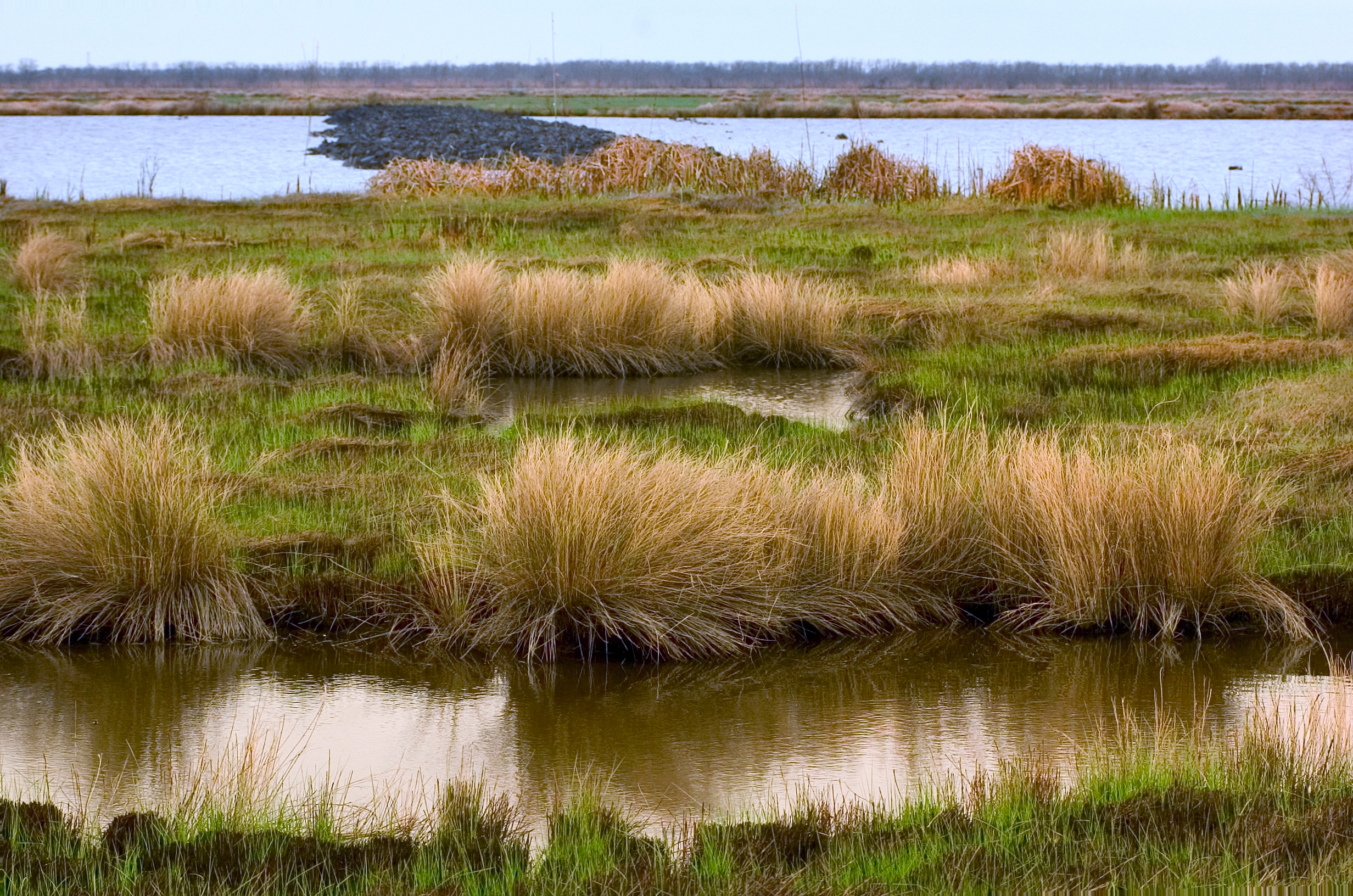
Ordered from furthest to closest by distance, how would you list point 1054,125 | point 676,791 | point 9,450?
point 1054,125, point 9,450, point 676,791

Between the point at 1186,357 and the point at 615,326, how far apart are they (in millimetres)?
4743

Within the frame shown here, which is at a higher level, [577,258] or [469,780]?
[577,258]

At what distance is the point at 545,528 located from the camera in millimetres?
6258

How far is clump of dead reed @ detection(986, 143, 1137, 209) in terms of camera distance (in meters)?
24.7

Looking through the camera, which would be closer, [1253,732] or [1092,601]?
[1253,732]

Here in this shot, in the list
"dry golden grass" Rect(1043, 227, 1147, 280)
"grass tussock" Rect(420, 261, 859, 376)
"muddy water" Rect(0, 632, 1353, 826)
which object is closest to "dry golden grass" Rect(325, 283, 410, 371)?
"grass tussock" Rect(420, 261, 859, 376)

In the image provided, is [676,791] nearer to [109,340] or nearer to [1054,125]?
[109,340]

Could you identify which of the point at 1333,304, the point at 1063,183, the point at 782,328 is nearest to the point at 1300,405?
the point at 1333,304

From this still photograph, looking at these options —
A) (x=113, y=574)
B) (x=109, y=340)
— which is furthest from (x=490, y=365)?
(x=113, y=574)

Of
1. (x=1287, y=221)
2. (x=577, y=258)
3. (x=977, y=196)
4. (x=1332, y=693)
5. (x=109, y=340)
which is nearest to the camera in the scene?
(x=1332, y=693)

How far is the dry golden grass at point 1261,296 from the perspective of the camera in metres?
13.6

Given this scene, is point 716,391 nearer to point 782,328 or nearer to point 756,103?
point 782,328

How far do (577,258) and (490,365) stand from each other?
4.96 meters

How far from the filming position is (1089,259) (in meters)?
16.6
